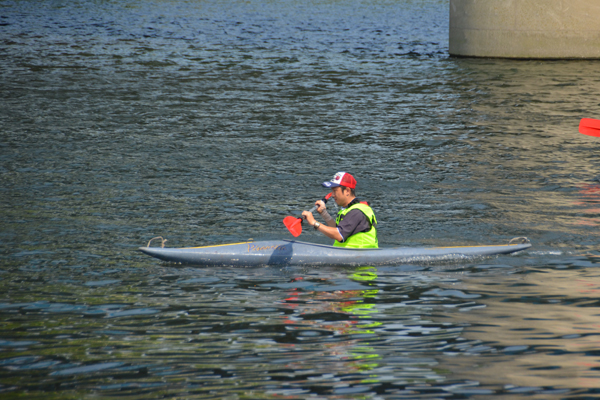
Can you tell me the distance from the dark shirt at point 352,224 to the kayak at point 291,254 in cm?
21

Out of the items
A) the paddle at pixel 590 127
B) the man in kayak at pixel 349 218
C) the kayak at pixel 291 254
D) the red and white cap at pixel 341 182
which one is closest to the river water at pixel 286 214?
the kayak at pixel 291 254

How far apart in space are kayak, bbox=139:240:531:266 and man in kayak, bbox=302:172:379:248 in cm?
17

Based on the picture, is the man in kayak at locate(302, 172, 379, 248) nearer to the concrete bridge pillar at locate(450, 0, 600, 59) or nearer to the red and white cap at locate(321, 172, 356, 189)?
the red and white cap at locate(321, 172, 356, 189)

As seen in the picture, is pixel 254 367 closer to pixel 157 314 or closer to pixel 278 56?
pixel 157 314

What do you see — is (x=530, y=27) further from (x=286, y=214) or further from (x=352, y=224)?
(x=352, y=224)

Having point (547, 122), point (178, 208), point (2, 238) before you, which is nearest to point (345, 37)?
point (547, 122)

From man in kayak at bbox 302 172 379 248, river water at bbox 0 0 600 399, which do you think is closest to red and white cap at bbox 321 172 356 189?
man in kayak at bbox 302 172 379 248

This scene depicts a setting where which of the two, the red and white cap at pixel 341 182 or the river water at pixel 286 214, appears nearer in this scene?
the river water at pixel 286 214

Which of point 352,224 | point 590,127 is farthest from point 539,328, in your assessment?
point 590,127

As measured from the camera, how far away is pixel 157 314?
21.6 feet

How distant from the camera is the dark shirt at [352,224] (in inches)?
330

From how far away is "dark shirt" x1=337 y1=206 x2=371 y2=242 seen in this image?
8391mm

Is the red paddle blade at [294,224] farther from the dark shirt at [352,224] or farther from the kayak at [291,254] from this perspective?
the dark shirt at [352,224]

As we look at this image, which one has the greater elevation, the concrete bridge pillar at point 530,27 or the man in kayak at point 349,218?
the concrete bridge pillar at point 530,27
